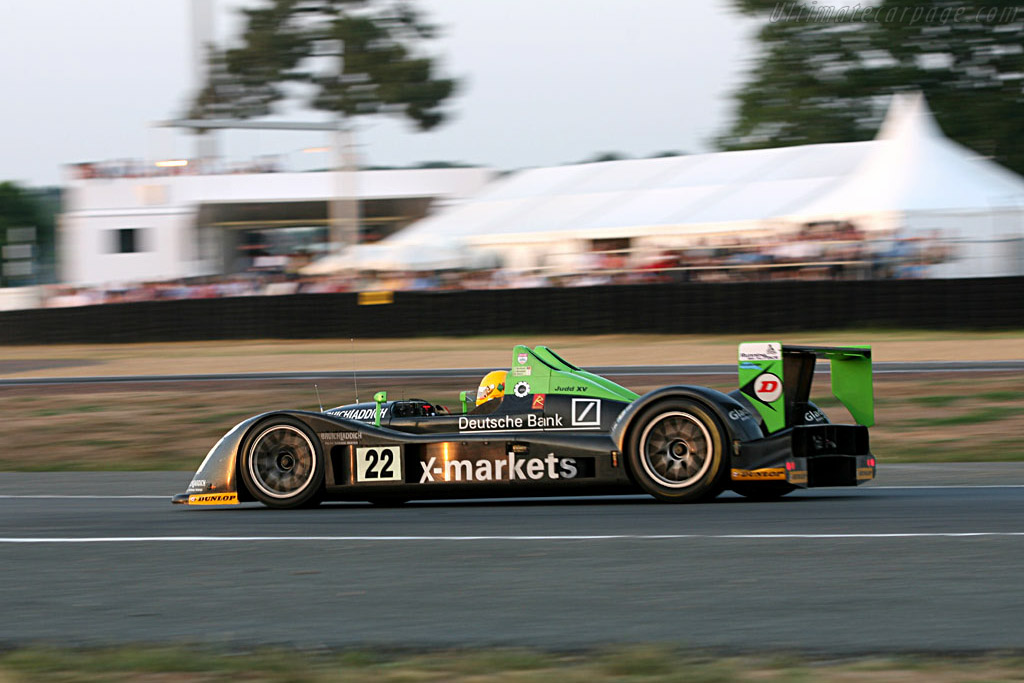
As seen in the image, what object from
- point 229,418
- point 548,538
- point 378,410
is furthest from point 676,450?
point 229,418

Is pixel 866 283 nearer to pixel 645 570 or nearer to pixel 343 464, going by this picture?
pixel 343 464

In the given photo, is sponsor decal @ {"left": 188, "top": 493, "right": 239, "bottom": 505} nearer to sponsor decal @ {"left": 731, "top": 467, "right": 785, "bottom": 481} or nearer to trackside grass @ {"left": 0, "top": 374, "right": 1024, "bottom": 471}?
sponsor decal @ {"left": 731, "top": 467, "right": 785, "bottom": 481}

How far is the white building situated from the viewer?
4219 cm

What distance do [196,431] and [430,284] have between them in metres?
14.5

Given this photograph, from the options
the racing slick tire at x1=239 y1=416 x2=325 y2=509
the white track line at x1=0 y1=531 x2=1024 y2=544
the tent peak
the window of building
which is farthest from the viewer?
the window of building

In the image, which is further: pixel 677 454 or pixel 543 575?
pixel 677 454

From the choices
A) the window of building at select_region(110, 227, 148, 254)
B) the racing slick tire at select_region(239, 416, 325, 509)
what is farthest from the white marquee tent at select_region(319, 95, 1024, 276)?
the racing slick tire at select_region(239, 416, 325, 509)

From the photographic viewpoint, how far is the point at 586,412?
8188 mm

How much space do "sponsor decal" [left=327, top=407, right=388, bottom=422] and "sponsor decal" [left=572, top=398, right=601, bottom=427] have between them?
4.46 ft

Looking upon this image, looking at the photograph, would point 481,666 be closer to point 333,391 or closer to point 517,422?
point 517,422

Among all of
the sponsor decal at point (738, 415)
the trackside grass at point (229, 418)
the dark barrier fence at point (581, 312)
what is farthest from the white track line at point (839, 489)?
the dark barrier fence at point (581, 312)

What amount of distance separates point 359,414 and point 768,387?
276 centimetres

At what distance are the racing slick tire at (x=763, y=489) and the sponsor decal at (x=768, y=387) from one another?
0.52m

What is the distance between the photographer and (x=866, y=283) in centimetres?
2333
